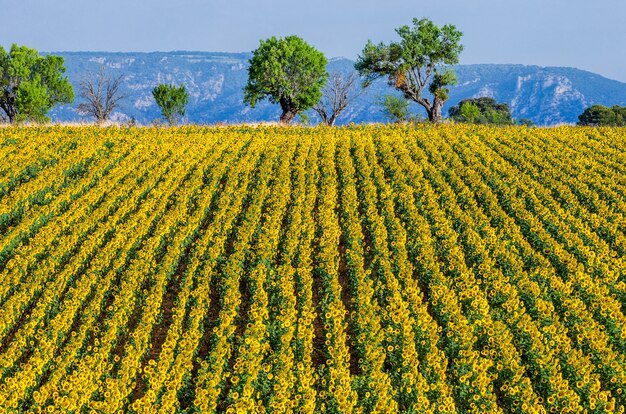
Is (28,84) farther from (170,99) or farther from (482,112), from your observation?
(482,112)

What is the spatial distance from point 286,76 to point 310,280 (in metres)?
41.1

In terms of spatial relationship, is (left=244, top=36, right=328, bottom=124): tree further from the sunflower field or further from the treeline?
the sunflower field

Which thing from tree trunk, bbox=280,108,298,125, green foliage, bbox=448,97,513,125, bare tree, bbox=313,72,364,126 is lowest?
green foliage, bbox=448,97,513,125

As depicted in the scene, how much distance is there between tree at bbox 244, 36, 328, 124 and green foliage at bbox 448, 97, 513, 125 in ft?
157

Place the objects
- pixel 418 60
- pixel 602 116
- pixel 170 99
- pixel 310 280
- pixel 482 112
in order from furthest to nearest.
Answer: pixel 482 112 → pixel 602 116 → pixel 170 99 → pixel 418 60 → pixel 310 280

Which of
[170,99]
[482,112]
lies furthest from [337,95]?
[482,112]

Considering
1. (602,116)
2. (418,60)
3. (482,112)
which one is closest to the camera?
(418,60)

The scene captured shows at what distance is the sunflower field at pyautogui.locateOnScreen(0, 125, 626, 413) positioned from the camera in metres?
10.3

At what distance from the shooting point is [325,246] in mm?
16344

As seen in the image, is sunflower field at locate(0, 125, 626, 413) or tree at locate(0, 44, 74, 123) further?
tree at locate(0, 44, 74, 123)

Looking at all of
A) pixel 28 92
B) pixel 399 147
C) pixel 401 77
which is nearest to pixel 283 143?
pixel 399 147

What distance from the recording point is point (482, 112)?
134m

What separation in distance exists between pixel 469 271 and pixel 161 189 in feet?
36.3

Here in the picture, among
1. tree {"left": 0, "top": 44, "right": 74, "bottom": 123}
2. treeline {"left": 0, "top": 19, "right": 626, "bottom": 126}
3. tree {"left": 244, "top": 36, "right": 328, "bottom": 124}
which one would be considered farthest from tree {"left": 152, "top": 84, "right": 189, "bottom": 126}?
tree {"left": 244, "top": 36, "right": 328, "bottom": 124}
